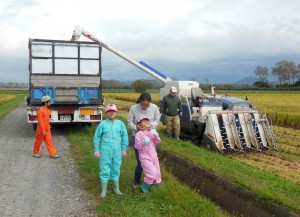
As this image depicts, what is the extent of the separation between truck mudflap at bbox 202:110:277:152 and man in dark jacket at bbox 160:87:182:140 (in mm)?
1263

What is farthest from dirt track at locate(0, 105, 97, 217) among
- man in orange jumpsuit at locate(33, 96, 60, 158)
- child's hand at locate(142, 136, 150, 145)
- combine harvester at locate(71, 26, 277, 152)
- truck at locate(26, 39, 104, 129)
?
combine harvester at locate(71, 26, 277, 152)

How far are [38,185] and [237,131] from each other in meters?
6.44

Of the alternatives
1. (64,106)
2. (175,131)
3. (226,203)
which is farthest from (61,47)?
(226,203)

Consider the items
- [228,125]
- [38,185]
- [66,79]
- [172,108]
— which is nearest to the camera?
[38,185]

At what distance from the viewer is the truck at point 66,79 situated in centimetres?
1341


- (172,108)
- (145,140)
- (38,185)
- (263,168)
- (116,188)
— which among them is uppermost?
Result: (172,108)

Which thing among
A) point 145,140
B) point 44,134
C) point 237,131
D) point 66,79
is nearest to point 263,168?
point 237,131

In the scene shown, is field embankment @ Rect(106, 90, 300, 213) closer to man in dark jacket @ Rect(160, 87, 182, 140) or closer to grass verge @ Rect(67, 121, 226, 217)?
man in dark jacket @ Rect(160, 87, 182, 140)

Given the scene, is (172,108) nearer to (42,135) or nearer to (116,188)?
(42,135)

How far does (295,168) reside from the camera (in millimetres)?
9797

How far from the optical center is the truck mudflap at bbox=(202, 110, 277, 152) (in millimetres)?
11555

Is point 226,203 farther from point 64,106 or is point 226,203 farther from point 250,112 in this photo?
point 64,106

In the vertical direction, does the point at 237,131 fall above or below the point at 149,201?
above

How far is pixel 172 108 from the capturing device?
1290 cm
